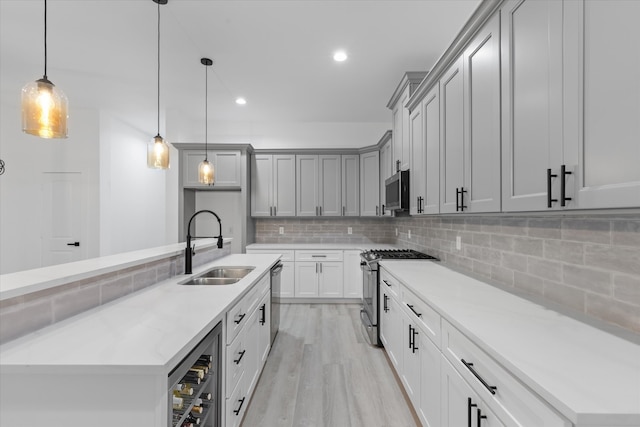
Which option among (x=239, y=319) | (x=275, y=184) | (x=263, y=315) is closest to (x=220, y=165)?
(x=275, y=184)

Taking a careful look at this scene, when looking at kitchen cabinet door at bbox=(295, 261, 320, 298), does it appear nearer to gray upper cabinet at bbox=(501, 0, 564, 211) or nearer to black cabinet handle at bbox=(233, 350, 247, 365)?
black cabinet handle at bbox=(233, 350, 247, 365)

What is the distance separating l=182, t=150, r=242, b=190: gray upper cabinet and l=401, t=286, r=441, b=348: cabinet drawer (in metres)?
3.37

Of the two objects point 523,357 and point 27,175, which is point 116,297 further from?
point 27,175

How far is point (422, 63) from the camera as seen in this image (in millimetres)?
3096

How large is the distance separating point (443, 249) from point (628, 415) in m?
2.24

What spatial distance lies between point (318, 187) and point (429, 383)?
11.7 ft

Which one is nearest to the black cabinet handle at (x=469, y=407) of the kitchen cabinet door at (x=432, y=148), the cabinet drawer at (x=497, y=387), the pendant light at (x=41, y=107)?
the cabinet drawer at (x=497, y=387)

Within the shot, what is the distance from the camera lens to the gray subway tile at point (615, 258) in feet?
3.67

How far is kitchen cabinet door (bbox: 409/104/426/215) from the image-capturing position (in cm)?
267

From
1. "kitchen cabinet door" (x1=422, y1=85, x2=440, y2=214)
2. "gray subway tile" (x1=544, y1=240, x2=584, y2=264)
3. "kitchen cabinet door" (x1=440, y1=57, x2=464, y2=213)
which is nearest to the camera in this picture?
"gray subway tile" (x1=544, y1=240, x2=584, y2=264)

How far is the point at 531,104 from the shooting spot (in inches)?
48.8

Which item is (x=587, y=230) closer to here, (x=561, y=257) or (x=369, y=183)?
(x=561, y=257)

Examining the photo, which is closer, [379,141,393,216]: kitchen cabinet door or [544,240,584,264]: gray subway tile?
[544,240,584,264]: gray subway tile

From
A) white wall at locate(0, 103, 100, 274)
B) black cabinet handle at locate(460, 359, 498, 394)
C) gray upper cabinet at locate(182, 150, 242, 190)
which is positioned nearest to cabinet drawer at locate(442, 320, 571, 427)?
black cabinet handle at locate(460, 359, 498, 394)
